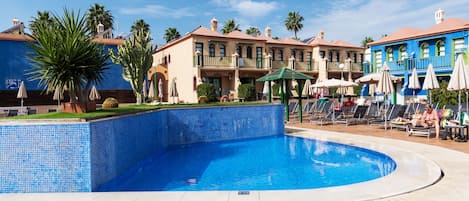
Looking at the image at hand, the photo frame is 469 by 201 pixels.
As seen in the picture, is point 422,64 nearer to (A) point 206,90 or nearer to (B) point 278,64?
(B) point 278,64

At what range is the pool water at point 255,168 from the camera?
22.5 ft

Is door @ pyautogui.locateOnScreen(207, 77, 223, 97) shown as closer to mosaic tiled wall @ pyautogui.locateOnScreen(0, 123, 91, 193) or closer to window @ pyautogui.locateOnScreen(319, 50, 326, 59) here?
window @ pyautogui.locateOnScreen(319, 50, 326, 59)

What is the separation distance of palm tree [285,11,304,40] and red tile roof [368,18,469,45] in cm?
2768

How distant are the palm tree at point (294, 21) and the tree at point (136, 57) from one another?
44.9m

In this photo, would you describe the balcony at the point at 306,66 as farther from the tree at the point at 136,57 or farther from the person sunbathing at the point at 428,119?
the person sunbathing at the point at 428,119

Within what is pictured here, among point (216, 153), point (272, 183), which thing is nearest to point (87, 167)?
point (272, 183)

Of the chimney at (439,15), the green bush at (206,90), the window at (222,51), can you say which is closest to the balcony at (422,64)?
the chimney at (439,15)

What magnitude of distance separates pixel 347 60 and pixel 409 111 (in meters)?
20.2

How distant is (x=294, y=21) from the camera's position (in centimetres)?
5541

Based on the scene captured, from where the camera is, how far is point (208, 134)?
40.0 feet

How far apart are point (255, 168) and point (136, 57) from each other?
820cm

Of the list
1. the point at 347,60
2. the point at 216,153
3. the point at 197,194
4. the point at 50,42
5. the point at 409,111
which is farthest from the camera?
the point at 347,60

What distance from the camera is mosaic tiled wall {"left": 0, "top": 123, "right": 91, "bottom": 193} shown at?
571cm

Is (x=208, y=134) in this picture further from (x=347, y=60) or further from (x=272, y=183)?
(x=347, y=60)
